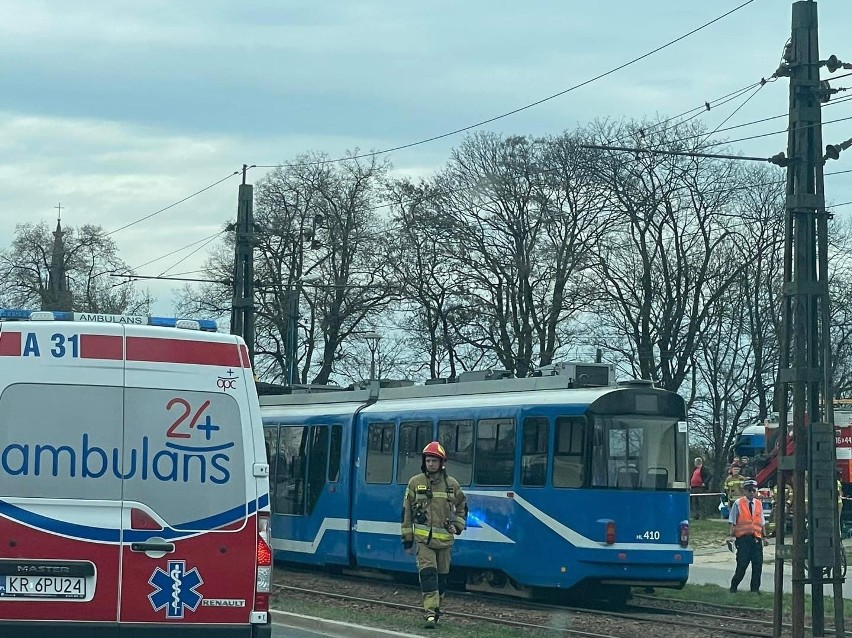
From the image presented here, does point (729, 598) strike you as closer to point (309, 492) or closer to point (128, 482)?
point (309, 492)

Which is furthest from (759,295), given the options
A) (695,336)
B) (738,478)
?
(738,478)

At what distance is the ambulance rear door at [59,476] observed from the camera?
7.39m

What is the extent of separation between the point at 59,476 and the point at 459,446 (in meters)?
13.5

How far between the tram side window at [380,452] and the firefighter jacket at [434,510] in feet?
22.7

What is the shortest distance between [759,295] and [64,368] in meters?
44.5

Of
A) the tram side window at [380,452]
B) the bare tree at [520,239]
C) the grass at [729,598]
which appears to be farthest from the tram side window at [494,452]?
the bare tree at [520,239]

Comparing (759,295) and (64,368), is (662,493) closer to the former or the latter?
(64,368)

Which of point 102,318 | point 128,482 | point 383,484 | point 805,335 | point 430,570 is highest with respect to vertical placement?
point 805,335

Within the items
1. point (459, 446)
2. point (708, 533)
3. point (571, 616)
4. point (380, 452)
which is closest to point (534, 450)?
point (459, 446)

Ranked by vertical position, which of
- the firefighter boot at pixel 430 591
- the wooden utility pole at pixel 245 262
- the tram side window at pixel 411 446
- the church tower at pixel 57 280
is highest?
the church tower at pixel 57 280

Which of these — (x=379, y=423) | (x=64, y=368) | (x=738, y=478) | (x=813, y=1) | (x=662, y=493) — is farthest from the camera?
(x=738, y=478)

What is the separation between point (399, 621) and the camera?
15734mm

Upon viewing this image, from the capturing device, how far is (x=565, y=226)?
4762 cm

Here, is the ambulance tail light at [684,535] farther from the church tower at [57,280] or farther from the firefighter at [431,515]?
the church tower at [57,280]
